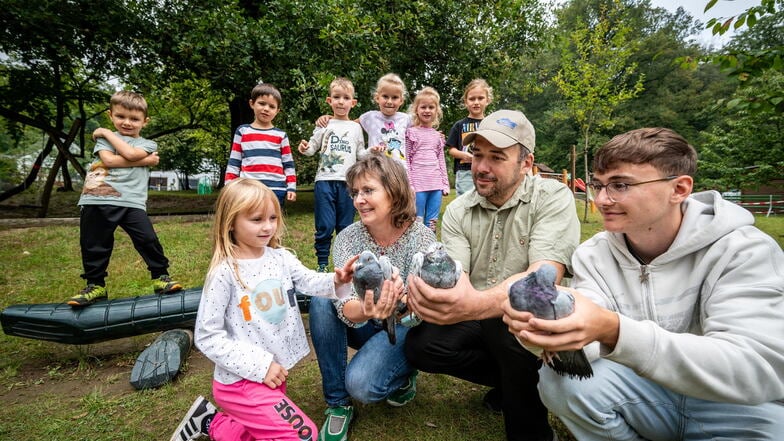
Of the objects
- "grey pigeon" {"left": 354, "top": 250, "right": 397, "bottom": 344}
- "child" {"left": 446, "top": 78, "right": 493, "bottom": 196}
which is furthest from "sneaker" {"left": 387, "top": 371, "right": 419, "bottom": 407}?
"child" {"left": 446, "top": 78, "right": 493, "bottom": 196}

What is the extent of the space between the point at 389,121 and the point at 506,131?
315 centimetres

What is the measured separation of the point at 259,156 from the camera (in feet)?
16.5

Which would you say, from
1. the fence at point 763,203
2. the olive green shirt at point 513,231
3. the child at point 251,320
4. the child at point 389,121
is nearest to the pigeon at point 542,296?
the olive green shirt at point 513,231

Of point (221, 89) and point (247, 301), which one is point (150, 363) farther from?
point (221, 89)

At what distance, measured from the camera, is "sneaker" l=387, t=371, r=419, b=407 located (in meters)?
2.76

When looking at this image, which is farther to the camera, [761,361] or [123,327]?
[123,327]

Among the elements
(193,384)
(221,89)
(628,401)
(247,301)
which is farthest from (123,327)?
(221,89)

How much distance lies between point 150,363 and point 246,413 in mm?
1578

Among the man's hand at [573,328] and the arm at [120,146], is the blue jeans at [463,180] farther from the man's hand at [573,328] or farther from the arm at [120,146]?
the man's hand at [573,328]

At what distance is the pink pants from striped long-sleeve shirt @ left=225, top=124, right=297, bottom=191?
3.29m

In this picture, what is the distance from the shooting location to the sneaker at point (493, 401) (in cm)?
271

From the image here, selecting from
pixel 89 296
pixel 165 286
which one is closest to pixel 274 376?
pixel 165 286

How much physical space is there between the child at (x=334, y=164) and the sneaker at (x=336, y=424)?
2.50 meters

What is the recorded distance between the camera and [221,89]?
9.27 meters
